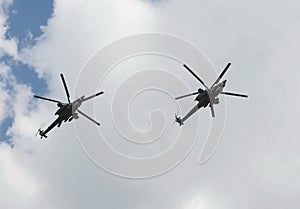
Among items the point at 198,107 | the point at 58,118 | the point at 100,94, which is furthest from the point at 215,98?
the point at 58,118

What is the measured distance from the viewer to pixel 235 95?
656 feet

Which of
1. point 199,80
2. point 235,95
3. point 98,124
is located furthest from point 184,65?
point 98,124

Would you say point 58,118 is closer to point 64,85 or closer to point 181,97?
point 64,85

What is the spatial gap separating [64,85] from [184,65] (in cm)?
3481

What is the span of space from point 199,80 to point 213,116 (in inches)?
437

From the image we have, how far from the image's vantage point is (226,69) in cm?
19350

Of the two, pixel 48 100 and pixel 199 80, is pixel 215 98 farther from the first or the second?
pixel 48 100

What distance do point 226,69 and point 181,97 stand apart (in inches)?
596

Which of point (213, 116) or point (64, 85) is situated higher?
point (64, 85)

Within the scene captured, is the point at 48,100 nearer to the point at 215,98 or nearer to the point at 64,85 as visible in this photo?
the point at 64,85

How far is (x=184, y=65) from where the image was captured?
7613 inches

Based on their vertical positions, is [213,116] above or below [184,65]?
below

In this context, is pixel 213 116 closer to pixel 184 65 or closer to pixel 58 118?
pixel 184 65

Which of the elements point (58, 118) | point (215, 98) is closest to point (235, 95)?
point (215, 98)
